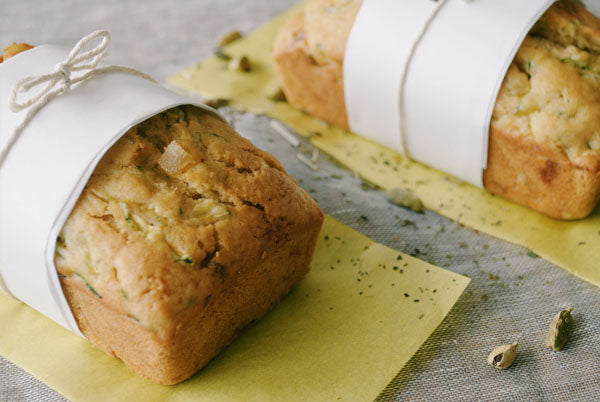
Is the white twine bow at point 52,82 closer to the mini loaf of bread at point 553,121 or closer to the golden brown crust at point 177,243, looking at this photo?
the golden brown crust at point 177,243

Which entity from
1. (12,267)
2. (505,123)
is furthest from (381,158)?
(12,267)

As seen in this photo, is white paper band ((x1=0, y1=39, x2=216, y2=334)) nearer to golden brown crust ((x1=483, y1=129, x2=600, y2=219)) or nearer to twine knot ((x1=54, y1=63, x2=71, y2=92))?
twine knot ((x1=54, y1=63, x2=71, y2=92))

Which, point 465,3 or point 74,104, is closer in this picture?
point 74,104

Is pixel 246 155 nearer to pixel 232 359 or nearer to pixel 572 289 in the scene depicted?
pixel 232 359

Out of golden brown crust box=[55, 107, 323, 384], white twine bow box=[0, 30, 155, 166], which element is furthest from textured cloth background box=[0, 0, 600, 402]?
white twine bow box=[0, 30, 155, 166]

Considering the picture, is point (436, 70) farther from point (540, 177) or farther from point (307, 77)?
point (307, 77)

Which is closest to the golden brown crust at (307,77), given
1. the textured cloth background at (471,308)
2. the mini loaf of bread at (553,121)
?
the textured cloth background at (471,308)
